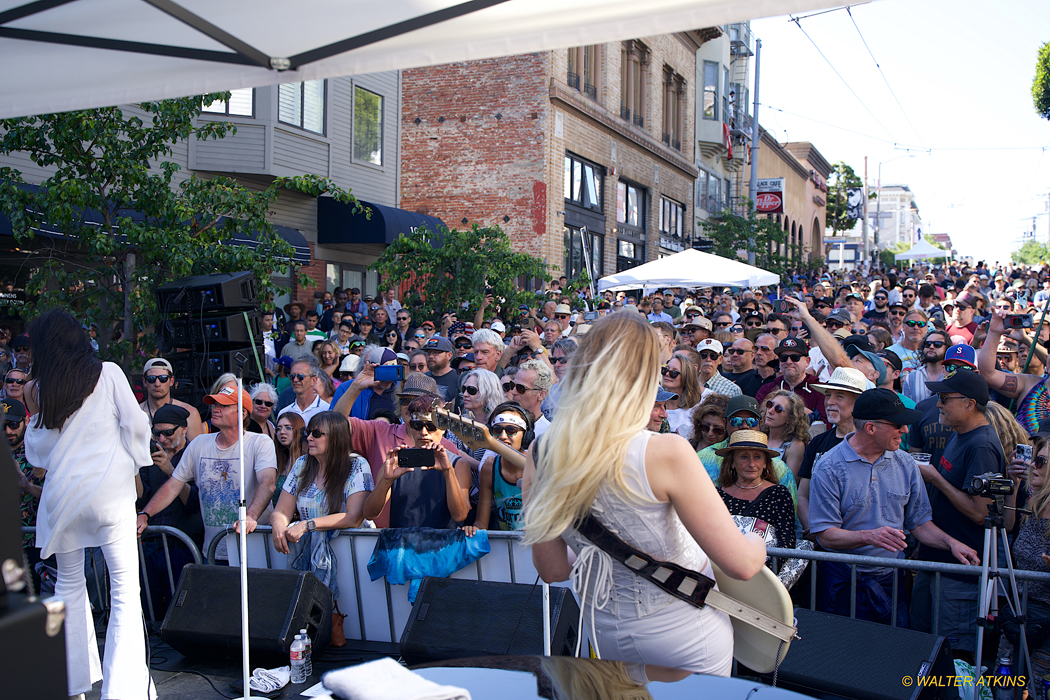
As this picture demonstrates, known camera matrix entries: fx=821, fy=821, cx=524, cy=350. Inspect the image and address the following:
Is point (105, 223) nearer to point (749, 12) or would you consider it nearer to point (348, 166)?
point (749, 12)

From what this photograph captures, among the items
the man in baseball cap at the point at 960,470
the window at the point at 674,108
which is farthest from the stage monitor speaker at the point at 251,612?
the window at the point at 674,108

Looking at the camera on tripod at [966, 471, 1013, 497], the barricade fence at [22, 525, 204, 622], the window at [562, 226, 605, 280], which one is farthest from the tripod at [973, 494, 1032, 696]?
the window at [562, 226, 605, 280]

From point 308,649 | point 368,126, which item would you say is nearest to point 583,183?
point 368,126

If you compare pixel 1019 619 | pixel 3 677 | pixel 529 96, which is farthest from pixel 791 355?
pixel 529 96

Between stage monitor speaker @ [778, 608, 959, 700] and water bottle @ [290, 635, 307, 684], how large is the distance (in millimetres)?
2959

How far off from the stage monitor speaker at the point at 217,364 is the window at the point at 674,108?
2813cm

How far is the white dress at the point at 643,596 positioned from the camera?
8.07 feet

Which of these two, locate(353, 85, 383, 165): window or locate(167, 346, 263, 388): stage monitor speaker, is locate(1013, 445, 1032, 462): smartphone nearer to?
locate(167, 346, 263, 388): stage monitor speaker

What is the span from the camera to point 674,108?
1276 inches

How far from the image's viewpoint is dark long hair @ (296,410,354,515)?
5.82m

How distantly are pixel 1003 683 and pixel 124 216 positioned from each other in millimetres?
8659

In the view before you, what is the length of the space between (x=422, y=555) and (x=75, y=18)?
3.68 metres

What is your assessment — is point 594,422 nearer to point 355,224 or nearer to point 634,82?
point 355,224

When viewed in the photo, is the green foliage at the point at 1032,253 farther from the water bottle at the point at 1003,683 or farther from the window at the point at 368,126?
the water bottle at the point at 1003,683
